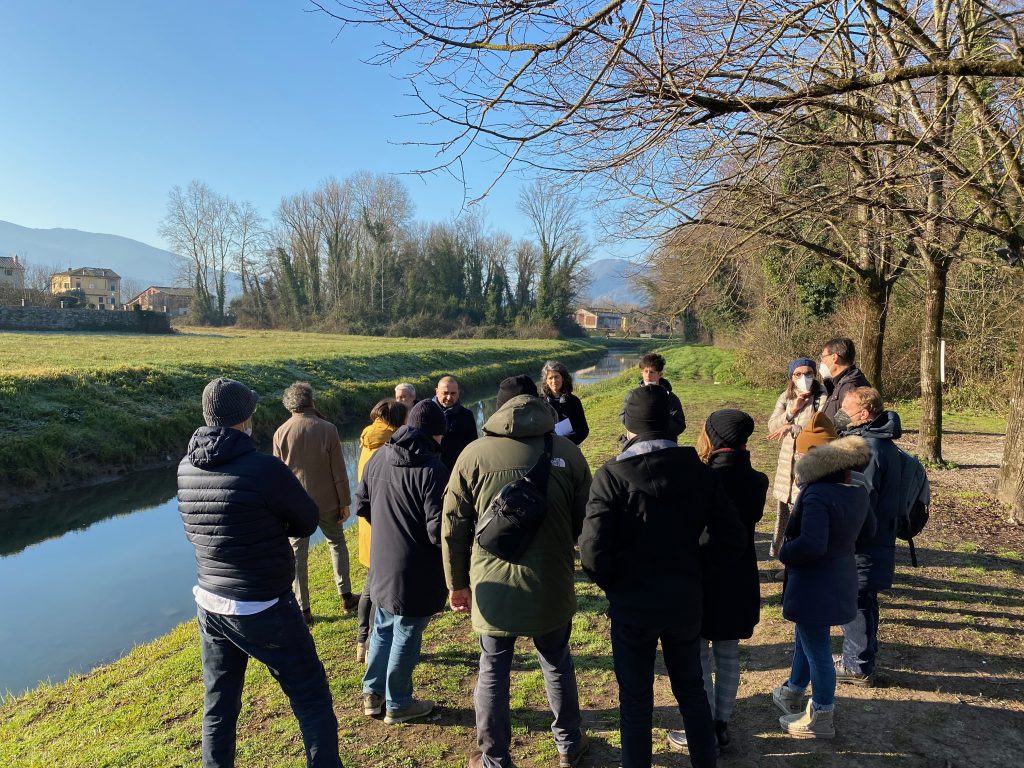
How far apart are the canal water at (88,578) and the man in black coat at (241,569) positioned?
3670mm

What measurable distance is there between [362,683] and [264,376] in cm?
1670

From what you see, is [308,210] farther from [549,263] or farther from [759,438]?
[759,438]

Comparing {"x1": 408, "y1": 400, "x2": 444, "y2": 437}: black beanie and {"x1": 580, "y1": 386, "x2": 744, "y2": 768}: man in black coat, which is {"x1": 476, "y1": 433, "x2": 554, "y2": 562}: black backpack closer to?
{"x1": 580, "y1": 386, "x2": 744, "y2": 768}: man in black coat

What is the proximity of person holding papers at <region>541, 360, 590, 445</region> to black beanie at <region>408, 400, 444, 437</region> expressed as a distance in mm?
1794

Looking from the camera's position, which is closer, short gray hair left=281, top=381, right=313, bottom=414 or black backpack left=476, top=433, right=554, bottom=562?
black backpack left=476, top=433, right=554, bottom=562

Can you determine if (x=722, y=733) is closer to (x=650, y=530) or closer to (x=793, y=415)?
(x=650, y=530)

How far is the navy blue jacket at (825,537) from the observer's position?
9.33 feet

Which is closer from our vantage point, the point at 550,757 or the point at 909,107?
the point at 550,757

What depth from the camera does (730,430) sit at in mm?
3035

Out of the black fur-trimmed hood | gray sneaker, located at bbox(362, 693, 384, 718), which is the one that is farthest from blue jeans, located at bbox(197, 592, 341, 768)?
the black fur-trimmed hood

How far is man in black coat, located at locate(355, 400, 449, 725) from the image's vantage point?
3.15 m

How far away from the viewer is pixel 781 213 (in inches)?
219

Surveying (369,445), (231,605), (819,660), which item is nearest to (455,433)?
(369,445)

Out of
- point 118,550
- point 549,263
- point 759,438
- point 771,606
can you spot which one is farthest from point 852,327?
point 549,263
